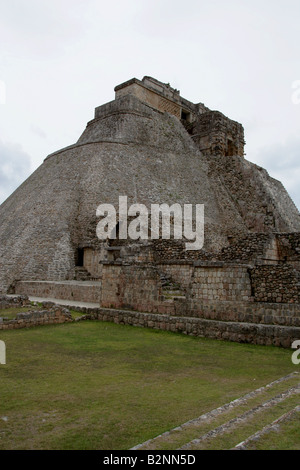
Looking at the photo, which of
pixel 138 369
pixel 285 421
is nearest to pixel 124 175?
pixel 138 369

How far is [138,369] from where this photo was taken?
605 centimetres

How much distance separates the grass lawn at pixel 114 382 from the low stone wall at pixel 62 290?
16.9 ft

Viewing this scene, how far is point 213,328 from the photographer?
28.0ft

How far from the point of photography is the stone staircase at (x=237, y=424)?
319 centimetres

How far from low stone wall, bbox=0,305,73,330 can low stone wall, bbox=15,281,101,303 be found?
3.01 metres

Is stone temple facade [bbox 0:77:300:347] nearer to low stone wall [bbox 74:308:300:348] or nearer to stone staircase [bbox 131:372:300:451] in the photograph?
low stone wall [bbox 74:308:300:348]

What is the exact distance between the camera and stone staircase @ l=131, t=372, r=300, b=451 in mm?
3191

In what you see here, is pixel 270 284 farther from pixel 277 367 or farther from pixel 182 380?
pixel 182 380

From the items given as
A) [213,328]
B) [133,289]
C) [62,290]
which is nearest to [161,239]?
[133,289]

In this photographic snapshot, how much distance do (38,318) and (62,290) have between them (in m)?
5.27

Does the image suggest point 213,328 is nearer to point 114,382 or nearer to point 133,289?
point 133,289

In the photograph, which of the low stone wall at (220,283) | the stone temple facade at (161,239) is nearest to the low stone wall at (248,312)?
the stone temple facade at (161,239)

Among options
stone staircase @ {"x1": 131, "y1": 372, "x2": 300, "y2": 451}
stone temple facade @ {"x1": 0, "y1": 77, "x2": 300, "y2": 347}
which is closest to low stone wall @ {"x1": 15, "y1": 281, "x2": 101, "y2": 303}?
stone temple facade @ {"x1": 0, "y1": 77, "x2": 300, "y2": 347}

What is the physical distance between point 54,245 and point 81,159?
7392 millimetres
